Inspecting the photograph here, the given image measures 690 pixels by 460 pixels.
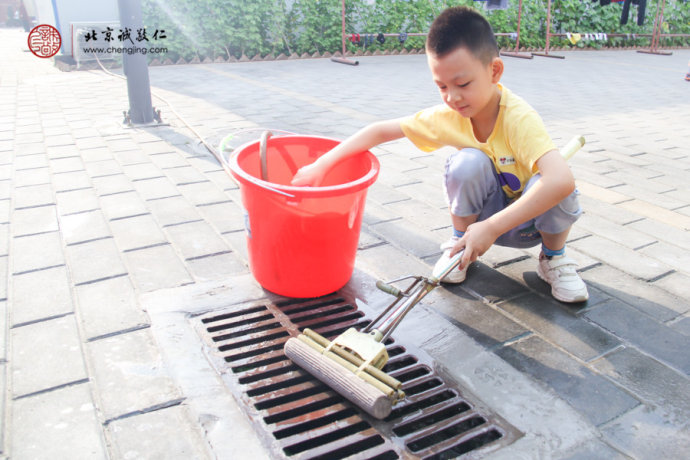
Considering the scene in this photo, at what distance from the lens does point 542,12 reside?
11414 mm

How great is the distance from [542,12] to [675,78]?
4379mm

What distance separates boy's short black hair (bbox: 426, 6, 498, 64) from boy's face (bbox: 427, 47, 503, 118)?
0.6 inches

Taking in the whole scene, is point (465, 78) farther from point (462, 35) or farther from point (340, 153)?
point (340, 153)

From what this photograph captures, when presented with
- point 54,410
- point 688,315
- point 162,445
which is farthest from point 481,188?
point 54,410

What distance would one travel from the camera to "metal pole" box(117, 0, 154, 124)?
392 centimetres

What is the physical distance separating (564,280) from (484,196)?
1.34 ft

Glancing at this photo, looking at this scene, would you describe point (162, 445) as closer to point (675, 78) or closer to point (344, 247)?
point (344, 247)

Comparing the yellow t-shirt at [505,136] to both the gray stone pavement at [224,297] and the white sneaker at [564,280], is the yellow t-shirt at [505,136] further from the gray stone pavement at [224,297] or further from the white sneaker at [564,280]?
the gray stone pavement at [224,297]

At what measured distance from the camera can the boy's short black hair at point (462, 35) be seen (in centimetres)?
157

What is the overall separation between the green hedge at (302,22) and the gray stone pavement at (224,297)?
4405 mm

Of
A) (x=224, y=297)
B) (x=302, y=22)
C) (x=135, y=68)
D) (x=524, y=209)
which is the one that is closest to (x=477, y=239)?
(x=524, y=209)

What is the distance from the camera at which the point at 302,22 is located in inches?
356

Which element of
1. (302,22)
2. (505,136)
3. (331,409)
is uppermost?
(302,22)

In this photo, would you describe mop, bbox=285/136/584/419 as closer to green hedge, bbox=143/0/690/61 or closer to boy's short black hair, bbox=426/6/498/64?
boy's short black hair, bbox=426/6/498/64
